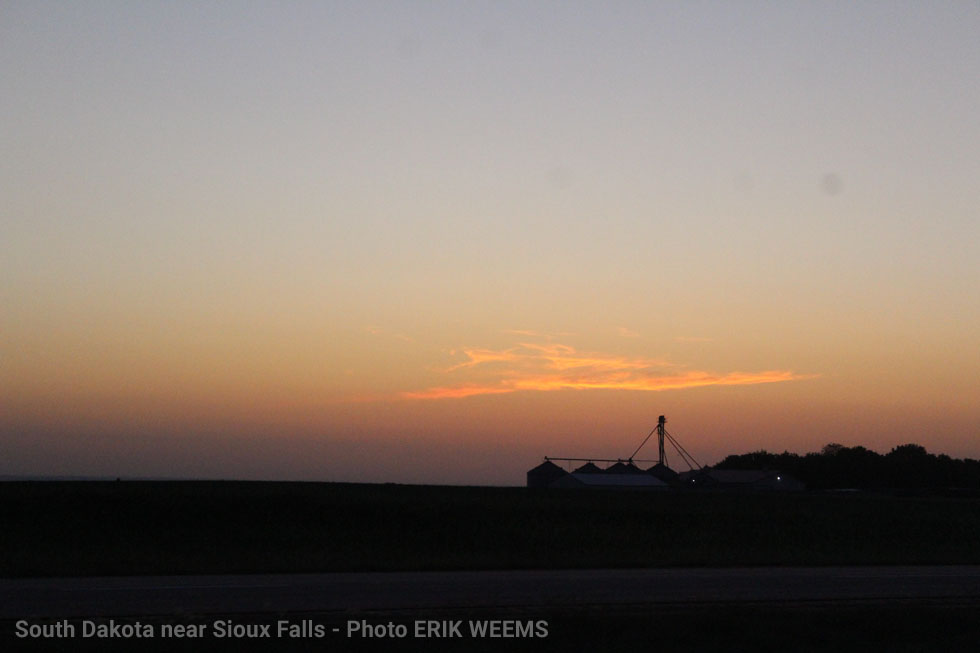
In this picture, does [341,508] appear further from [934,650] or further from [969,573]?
[934,650]

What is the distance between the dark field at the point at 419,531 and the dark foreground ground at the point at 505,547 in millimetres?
102

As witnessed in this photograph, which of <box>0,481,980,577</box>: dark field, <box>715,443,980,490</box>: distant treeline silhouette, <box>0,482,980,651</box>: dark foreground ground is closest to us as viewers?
<box>0,482,980,651</box>: dark foreground ground

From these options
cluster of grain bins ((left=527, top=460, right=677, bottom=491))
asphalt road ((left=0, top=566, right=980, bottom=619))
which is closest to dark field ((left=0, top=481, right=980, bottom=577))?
asphalt road ((left=0, top=566, right=980, bottom=619))

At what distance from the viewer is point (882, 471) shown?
110188mm

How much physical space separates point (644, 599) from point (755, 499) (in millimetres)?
38566

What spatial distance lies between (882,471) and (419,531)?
8426cm

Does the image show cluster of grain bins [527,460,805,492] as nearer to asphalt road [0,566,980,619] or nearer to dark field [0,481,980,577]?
dark field [0,481,980,577]

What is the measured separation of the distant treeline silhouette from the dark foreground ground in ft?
161

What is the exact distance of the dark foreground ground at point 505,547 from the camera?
16.3 meters

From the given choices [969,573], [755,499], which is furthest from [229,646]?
[755,499]

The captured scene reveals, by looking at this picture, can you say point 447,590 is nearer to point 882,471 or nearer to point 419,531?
point 419,531


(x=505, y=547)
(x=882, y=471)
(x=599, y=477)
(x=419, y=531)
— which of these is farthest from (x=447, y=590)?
(x=882, y=471)

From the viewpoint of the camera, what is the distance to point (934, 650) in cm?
1600

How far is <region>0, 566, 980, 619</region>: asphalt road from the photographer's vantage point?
18375 mm
